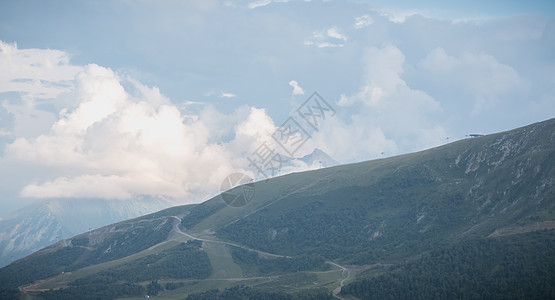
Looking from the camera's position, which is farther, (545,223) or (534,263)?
(545,223)

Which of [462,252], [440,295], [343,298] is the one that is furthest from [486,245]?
[343,298]

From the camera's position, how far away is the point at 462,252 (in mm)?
199750

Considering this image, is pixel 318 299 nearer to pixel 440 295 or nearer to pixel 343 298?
pixel 343 298

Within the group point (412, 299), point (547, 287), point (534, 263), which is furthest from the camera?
point (412, 299)

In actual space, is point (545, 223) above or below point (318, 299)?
above

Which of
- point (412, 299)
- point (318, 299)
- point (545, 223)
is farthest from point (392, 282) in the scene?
point (545, 223)

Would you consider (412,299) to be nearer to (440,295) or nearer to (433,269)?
(440,295)

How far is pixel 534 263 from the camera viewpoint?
169 m

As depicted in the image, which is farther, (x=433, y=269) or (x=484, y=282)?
(x=433, y=269)

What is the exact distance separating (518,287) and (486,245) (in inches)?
1488

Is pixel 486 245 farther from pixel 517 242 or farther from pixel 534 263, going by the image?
pixel 534 263

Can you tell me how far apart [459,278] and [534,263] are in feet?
92.8

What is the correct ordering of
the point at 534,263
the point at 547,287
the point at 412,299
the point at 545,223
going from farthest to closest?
the point at 545,223 → the point at 412,299 → the point at 534,263 → the point at 547,287

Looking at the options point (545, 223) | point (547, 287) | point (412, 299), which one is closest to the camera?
point (547, 287)
